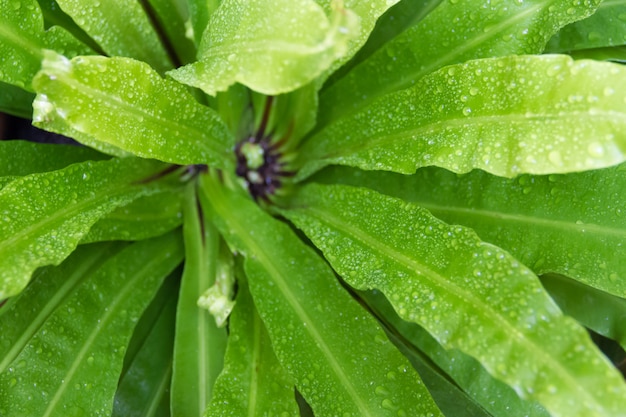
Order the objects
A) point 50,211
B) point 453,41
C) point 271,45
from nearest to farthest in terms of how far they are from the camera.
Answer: point 271,45, point 50,211, point 453,41

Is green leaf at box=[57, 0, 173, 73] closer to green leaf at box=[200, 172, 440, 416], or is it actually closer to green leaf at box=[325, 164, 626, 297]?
green leaf at box=[200, 172, 440, 416]

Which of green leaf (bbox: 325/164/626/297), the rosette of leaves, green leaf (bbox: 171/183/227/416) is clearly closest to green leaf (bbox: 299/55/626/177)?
the rosette of leaves

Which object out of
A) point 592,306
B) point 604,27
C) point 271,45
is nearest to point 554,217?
point 592,306

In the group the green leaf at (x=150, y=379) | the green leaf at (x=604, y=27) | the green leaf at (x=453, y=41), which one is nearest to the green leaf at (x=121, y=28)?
the green leaf at (x=453, y=41)

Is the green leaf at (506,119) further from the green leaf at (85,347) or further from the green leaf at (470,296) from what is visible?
the green leaf at (85,347)

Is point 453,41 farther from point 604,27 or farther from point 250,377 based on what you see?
point 250,377

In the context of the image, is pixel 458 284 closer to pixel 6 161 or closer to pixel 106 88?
pixel 106 88
